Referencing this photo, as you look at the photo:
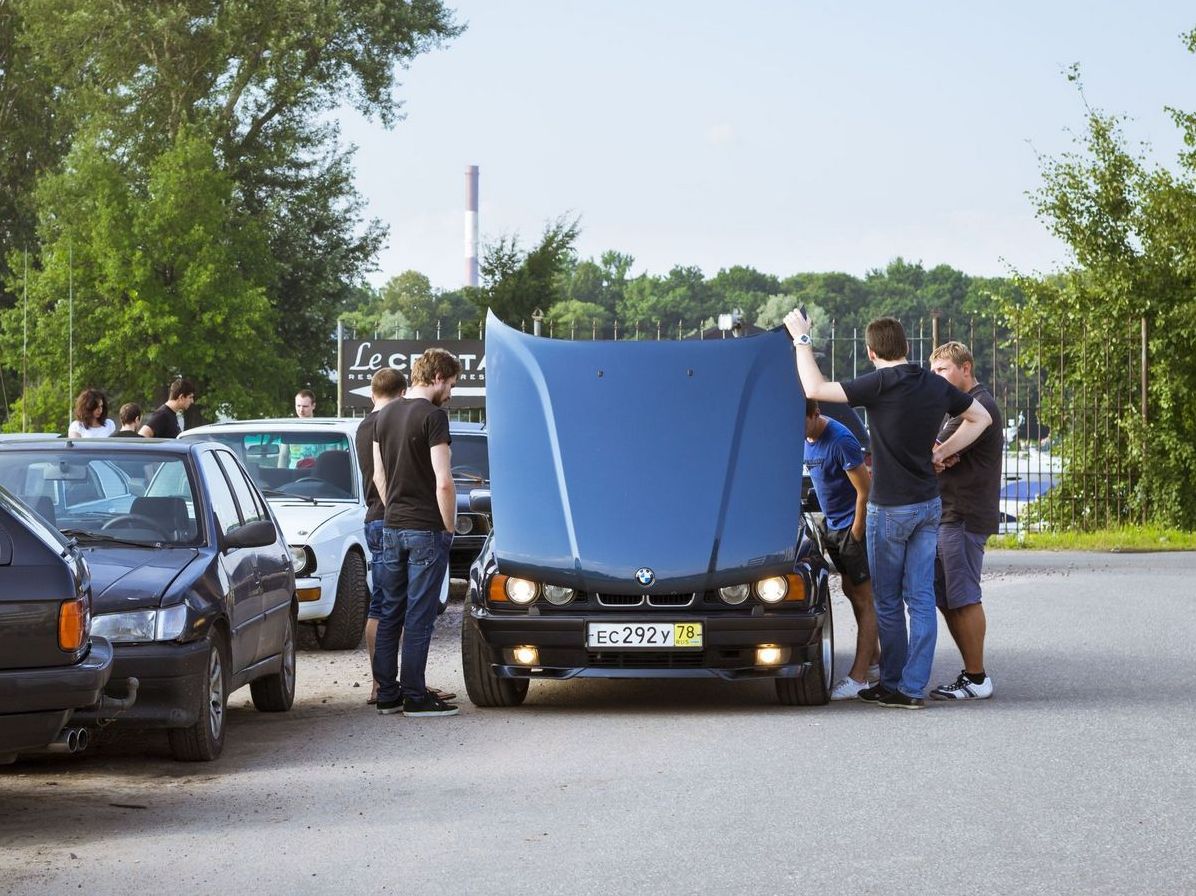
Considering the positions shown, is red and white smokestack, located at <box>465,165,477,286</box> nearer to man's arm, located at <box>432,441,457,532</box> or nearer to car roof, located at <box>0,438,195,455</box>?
man's arm, located at <box>432,441,457,532</box>

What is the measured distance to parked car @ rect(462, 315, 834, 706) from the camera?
10.4m

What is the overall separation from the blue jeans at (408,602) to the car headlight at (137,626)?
2.17 metres

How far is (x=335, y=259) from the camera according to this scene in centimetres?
5750

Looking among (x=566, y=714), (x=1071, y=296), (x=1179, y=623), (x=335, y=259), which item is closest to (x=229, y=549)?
(x=566, y=714)

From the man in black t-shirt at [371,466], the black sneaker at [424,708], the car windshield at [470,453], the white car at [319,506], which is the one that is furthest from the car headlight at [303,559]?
the car windshield at [470,453]

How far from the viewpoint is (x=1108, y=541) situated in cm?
2622

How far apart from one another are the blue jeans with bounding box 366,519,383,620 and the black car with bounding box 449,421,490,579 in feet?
16.3

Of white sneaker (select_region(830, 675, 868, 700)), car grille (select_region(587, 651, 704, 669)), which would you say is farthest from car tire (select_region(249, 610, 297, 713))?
white sneaker (select_region(830, 675, 868, 700))

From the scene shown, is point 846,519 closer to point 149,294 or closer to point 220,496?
point 220,496

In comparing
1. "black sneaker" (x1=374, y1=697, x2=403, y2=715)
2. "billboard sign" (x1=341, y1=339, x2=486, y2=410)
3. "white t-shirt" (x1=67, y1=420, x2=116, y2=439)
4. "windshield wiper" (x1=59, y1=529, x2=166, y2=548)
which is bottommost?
"black sneaker" (x1=374, y1=697, x2=403, y2=715)

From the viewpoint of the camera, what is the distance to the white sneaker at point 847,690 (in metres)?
11.3

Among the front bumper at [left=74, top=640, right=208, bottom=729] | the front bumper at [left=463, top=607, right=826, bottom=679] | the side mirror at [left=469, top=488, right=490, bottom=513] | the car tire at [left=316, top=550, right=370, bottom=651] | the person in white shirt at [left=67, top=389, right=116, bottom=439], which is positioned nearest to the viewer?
the front bumper at [left=74, top=640, right=208, bottom=729]

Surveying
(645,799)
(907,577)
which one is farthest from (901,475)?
(645,799)

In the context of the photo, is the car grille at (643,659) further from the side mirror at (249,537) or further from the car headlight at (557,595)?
the side mirror at (249,537)
